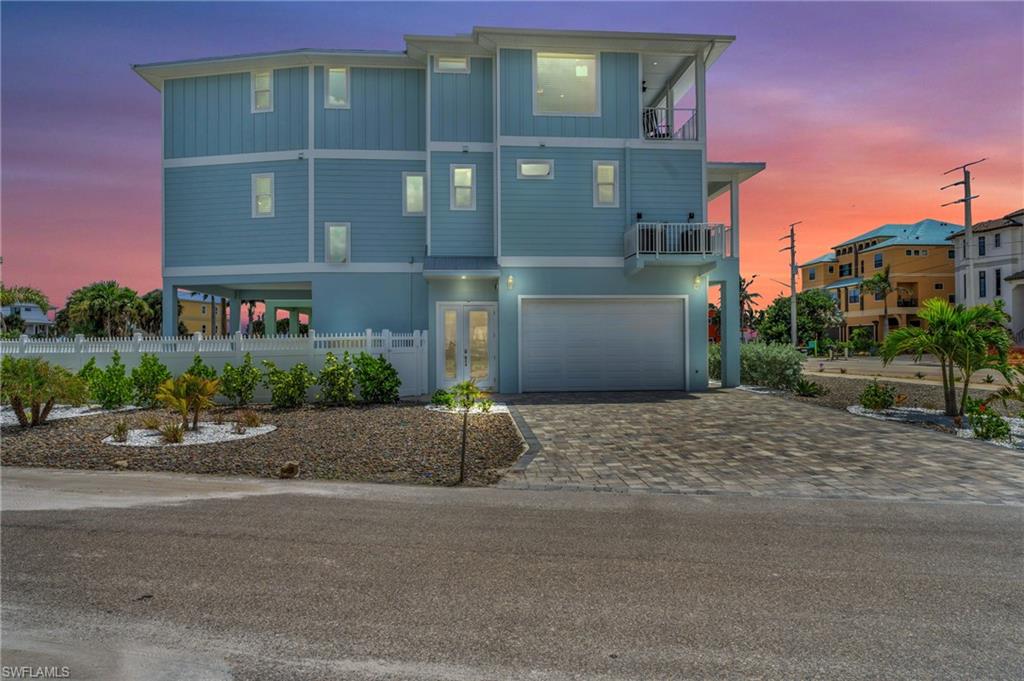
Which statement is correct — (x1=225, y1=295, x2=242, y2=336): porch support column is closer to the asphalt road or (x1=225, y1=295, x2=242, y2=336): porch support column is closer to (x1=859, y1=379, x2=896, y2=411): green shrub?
the asphalt road

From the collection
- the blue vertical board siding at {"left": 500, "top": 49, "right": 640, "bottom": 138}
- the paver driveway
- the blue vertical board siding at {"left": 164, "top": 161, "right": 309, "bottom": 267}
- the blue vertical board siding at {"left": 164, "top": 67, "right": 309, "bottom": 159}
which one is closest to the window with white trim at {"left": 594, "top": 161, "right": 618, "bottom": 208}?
the blue vertical board siding at {"left": 500, "top": 49, "right": 640, "bottom": 138}

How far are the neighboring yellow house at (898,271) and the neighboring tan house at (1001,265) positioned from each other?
303 inches

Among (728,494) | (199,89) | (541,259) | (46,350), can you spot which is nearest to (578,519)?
(728,494)

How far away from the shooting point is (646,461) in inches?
321

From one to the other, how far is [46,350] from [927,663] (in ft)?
58.4

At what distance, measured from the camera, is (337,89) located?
1791 centimetres

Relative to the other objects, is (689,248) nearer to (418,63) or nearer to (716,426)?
(716,426)

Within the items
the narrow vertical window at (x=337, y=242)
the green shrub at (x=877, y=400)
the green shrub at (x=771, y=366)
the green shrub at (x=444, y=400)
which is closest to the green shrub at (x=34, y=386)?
the green shrub at (x=444, y=400)

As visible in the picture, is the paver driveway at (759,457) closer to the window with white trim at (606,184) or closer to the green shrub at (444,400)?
the green shrub at (444,400)

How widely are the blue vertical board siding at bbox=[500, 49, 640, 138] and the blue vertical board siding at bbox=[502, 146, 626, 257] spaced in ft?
1.86

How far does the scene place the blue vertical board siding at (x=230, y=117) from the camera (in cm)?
1791

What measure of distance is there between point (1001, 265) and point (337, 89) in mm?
57957

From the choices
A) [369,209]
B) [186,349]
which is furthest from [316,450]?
[369,209]

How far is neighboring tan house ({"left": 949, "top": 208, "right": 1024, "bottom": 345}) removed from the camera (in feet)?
157
